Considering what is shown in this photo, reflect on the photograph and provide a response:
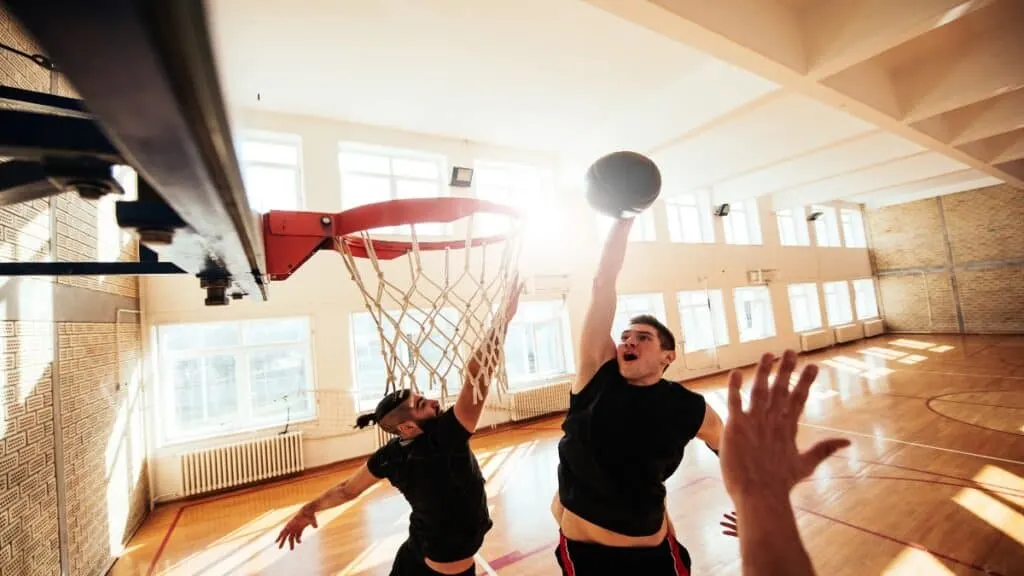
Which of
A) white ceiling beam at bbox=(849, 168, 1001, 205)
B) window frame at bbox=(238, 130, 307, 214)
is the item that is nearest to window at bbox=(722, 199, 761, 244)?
white ceiling beam at bbox=(849, 168, 1001, 205)

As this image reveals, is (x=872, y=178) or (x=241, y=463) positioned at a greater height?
(x=872, y=178)

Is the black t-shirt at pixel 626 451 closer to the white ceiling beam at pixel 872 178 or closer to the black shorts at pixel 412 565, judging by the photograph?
the black shorts at pixel 412 565

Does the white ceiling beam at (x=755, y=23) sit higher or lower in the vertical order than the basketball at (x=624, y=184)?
higher

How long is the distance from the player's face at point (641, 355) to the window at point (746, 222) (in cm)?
1139

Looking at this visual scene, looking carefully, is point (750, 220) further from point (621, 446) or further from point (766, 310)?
point (621, 446)

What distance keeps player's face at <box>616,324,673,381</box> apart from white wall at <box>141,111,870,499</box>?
5.06 meters

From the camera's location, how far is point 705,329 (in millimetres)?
10539

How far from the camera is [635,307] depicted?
9.56m

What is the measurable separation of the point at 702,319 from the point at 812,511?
7.08 m

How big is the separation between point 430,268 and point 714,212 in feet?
26.3

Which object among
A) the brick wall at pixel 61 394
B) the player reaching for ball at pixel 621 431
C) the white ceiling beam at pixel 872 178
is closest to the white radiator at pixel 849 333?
the white ceiling beam at pixel 872 178

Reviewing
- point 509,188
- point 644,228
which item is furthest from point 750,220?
point 509,188

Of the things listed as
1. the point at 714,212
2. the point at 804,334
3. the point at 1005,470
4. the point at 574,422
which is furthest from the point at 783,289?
the point at 574,422

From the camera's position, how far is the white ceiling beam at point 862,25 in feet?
9.91
